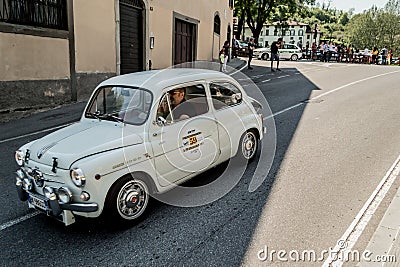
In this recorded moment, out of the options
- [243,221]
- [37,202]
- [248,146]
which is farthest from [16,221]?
[248,146]

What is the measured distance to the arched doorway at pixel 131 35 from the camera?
14146 mm

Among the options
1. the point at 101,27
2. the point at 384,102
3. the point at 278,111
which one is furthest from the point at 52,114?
the point at 384,102

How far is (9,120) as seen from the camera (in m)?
9.47

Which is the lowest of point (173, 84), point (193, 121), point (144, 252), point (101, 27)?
point (144, 252)

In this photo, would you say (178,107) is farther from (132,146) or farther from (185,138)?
(132,146)

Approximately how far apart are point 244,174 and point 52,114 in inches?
275

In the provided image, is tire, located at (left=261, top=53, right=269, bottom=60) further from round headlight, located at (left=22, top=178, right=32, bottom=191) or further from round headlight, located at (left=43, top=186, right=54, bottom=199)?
round headlight, located at (left=43, top=186, right=54, bottom=199)

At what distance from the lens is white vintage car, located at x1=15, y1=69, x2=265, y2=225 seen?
361 cm

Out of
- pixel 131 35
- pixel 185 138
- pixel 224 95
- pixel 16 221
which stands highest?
pixel 131 35

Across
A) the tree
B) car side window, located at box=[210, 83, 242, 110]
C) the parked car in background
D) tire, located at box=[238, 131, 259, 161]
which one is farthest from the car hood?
the tree

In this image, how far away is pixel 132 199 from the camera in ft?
13.1

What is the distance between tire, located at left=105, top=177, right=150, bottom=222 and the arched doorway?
11.0 meters

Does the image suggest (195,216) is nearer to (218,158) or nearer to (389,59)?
(218,158)

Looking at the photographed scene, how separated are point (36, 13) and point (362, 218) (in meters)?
10.5
